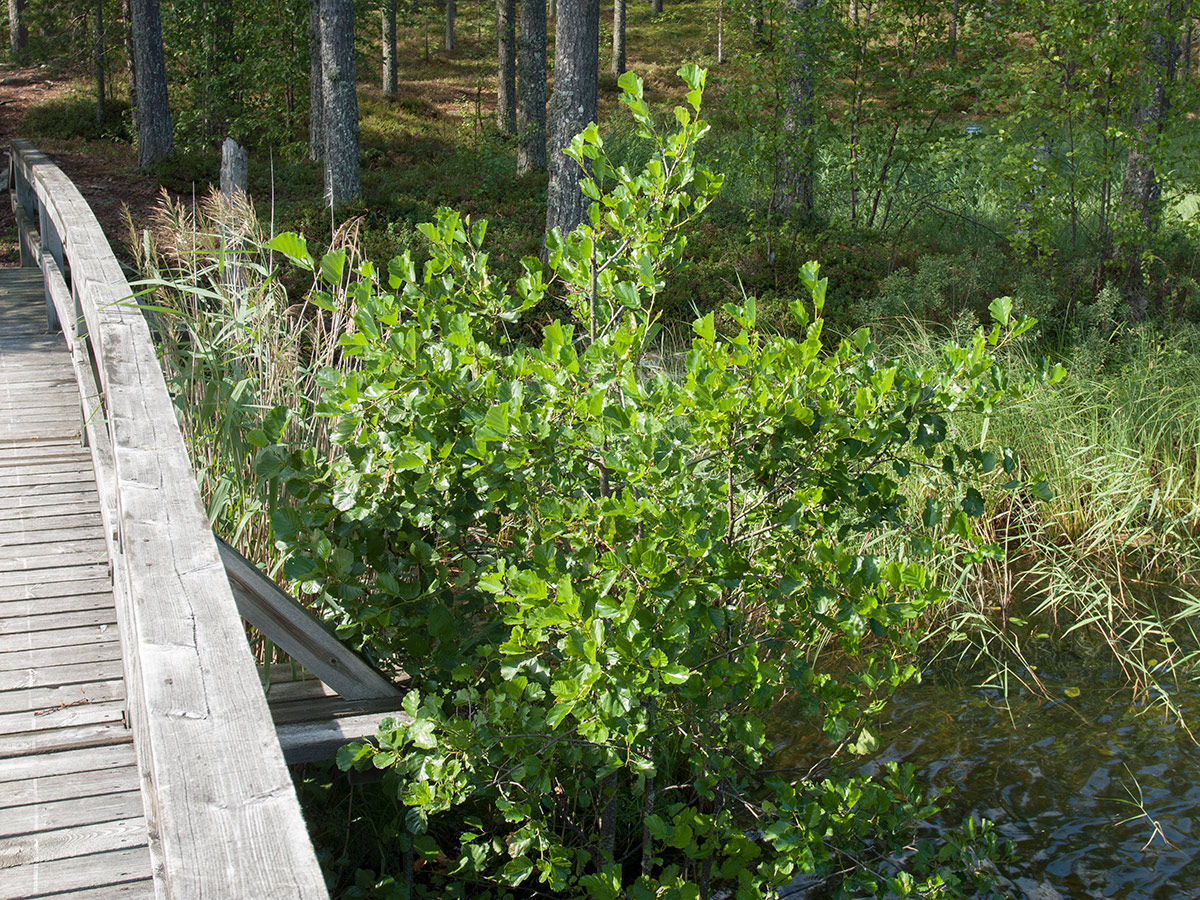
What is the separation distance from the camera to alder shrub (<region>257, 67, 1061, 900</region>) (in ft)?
7.71

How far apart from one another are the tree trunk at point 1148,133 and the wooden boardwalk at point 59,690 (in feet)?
26.9

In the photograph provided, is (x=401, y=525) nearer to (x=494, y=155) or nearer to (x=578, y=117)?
(x=578, y=117)

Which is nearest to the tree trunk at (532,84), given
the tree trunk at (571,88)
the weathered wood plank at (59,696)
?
the tree trunk at (571,88)

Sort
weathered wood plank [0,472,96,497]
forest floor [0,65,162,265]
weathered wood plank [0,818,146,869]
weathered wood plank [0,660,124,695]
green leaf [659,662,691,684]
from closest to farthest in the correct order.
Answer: green leaf [659,662,691,684], weathered wood plank [0,818,146,869], weathered wood plank [0,660,124,695], weathered wood plank [0,472,96,497], forest floor [0,65,162,265]

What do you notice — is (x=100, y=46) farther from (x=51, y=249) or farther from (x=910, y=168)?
(x=910, y=168)

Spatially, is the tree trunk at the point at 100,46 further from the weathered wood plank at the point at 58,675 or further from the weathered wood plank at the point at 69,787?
the weathered wood plank at the point at 69,787

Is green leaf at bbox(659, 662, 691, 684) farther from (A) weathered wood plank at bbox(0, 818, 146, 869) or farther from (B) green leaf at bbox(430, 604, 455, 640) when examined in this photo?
(A) weathered wood plank at bbox(0, 818, 146, 869)

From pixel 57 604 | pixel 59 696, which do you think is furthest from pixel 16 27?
pixel 59 696

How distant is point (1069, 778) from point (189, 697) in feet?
12.8

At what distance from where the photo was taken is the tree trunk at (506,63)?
18.8 m

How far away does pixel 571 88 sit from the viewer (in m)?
10.4

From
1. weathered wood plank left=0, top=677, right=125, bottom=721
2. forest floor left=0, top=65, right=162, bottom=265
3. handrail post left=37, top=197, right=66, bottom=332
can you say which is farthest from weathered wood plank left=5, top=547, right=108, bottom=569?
forest floor left=0, top=65, right=162, bottom=265

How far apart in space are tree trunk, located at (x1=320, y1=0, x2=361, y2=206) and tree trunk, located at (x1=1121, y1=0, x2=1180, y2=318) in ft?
27.2

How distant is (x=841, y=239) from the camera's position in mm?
11125
